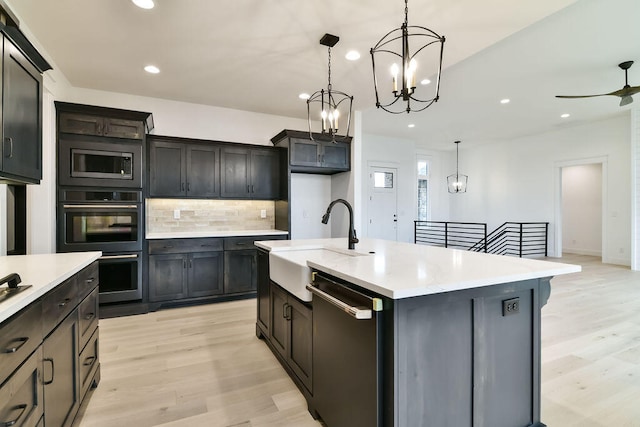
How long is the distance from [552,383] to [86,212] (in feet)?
15.5

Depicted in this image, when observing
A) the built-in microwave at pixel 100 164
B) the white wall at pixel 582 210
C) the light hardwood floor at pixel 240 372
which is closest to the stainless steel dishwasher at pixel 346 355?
the light hardwood floor at pixel 240 372

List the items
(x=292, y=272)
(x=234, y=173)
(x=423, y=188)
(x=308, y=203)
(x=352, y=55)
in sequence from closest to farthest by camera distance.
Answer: (x=292, y=272) → (x=352, y=55) → (x=234, y=173) → (x=308, y=203) → (x=423, y=188)

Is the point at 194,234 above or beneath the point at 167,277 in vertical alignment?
above

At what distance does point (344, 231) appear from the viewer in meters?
5.14

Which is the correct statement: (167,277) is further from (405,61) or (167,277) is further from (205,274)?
(405,61)

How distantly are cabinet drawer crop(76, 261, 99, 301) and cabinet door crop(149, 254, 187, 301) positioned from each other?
179 centimetres

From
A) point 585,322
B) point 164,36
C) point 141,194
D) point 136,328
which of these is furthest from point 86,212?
point 585,322

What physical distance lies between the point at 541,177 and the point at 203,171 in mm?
8214

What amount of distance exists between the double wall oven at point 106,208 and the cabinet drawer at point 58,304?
217cm

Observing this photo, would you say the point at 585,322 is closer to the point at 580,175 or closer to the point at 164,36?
the point at 164,36

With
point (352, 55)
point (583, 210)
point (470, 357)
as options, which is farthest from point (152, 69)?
point (583, 210)

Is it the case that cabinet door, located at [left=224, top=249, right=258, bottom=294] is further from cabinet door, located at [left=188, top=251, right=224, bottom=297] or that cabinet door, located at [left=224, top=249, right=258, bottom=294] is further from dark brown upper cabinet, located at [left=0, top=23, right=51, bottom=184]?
dark brown upper cabinet, located at [left=0, top=23, right=51, bottom=184]

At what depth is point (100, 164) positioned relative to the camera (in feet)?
11.9

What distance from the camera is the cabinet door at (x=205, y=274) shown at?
4098mm
